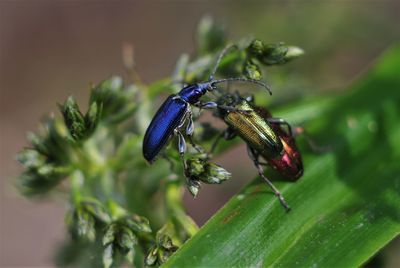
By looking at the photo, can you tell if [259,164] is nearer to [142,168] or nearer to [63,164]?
[142,168]

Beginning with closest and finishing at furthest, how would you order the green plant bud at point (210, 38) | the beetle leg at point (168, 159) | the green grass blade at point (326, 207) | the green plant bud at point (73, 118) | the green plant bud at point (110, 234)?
1. the green grass blade at point (326, 207)
2. the green plant bud at point (110, 234)
3. the green plant bud at point (73, 118)
4. the beetle leg at point (168, 159)
5. the green plant bud at point (210, 38)

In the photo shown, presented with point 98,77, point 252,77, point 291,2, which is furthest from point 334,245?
point 98,77

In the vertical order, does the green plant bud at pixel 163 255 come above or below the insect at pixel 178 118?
below

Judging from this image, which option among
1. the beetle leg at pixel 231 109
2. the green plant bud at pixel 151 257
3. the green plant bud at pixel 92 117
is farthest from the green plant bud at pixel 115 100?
the green plant bud at pixel 151 257

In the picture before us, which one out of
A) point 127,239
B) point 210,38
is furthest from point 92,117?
point 210,38

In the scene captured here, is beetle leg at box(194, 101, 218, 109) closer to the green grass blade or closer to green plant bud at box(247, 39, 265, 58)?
green plant bud at box(247, 39, 265, 58)

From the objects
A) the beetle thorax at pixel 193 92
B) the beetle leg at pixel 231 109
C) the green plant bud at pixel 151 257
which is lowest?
the green plant bud at pixel 151 257

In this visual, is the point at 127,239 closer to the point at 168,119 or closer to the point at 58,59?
the point at 168,119

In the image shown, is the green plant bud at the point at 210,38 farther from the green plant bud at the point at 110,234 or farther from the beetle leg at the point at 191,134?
the green plant bud at the point at 110,234
